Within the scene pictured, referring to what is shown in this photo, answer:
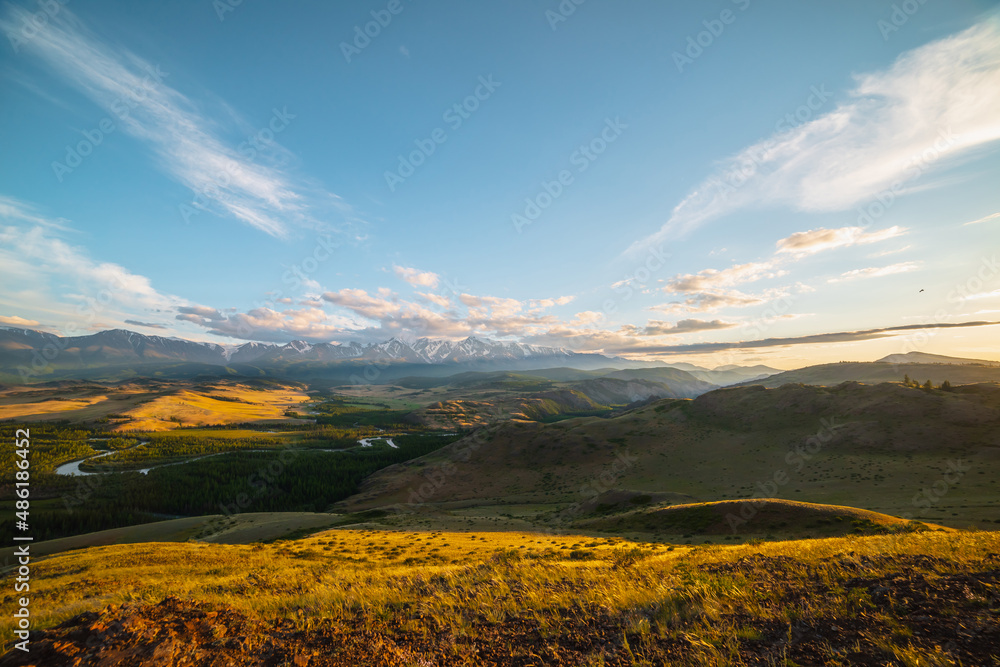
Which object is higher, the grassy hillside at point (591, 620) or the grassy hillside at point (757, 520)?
the grassy hillside at point (591, 620)

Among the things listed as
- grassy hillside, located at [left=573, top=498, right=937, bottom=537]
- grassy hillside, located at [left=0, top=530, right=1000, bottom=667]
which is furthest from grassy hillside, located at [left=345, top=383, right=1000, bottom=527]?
grassy hillside, located at [left=0, top=530, right=1000, bottom=667]

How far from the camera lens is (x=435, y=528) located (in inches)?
1725

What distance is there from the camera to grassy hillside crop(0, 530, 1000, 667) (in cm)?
644

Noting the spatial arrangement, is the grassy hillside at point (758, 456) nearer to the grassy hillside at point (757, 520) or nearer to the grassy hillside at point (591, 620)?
the grassy hillside at point (757, 520)

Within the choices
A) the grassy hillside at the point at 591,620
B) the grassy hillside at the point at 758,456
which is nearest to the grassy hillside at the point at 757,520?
the grassy hillside at the point at 758,456

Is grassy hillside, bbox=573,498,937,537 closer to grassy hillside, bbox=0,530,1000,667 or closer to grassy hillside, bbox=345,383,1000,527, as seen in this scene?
grassy hillside, bbox=345,383,1000,527

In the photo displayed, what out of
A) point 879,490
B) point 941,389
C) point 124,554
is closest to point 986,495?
point 879,490

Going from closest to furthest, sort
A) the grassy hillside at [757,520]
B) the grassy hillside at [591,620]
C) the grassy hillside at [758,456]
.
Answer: the grassy hillside at [591,620] < the grassy hillside at [757,520] < the grassy hillside at [758,456]

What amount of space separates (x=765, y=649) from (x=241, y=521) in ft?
230

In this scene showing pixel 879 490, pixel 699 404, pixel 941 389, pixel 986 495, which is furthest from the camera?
pixel 699 404

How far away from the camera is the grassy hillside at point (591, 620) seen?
254 inches

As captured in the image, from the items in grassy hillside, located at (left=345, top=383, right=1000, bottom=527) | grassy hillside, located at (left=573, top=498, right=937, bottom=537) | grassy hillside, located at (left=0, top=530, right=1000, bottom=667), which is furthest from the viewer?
grassy hillside, located at (left=345, top=383, right=1000, bottom=527)

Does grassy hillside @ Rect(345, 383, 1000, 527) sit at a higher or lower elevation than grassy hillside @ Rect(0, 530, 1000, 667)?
lower

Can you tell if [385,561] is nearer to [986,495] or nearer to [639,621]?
[639,621]
